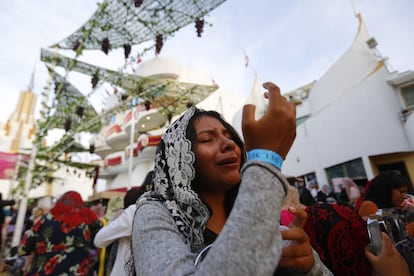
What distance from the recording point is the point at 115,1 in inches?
223

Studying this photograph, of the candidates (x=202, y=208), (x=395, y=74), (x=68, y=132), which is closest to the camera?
(x=202, y=208)

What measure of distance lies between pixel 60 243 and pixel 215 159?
2.98 meters

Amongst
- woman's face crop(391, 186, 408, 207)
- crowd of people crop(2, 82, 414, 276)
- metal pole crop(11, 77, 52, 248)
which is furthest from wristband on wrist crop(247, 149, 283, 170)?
metal pole crop(11, 77, 52, 248)

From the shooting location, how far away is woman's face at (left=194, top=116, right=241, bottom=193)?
91cm

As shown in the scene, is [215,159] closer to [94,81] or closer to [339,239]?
[339,239]

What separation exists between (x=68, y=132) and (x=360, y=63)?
543 inches

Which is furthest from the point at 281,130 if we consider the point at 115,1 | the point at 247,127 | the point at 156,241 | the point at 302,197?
the point at 115,1

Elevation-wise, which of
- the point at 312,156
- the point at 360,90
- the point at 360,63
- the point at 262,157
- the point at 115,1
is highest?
the point at 360,63

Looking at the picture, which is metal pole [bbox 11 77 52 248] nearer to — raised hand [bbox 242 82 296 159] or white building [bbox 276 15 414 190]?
Result: raised hand [bbox 242 82 296 159]

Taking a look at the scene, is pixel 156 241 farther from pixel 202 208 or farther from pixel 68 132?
pixel 68 132

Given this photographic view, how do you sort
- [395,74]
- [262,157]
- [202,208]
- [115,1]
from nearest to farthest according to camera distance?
[262,157] < [202,208] < [115,1] < [395,74]

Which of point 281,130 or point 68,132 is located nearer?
point 281,130

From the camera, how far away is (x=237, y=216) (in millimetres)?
490

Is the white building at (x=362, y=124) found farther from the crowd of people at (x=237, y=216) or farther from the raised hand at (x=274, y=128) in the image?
the raised hand at (x=274, y=128)
